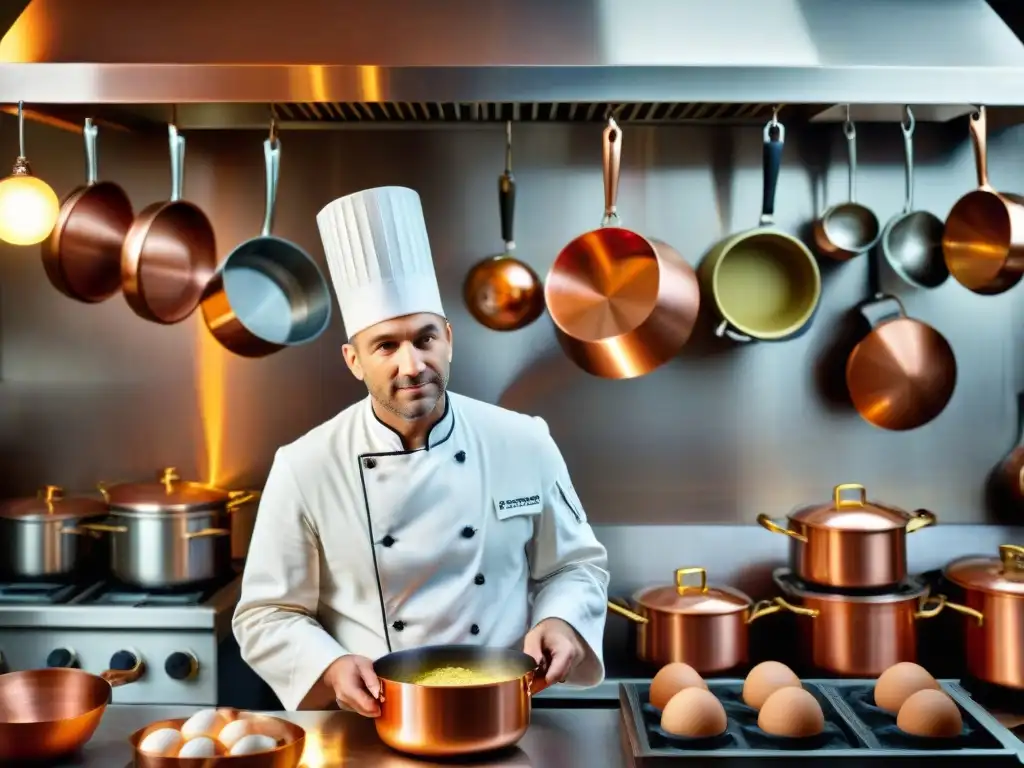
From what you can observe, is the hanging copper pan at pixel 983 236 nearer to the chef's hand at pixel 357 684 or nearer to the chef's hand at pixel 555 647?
the chef's hand at pixel 555 647

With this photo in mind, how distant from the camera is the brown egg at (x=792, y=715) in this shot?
4.34 feet

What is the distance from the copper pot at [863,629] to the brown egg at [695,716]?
0.91 meters

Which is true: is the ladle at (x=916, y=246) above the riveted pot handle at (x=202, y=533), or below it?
above

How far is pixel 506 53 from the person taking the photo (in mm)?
1895

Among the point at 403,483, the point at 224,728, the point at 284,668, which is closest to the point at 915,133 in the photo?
the point at 403,483

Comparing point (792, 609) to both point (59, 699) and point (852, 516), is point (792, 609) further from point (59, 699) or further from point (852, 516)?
point (59, 699)

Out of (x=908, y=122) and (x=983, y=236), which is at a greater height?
(x=908, y=122)

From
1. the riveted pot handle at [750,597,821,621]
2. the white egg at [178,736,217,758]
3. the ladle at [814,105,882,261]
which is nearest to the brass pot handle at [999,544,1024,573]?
the riveted pot handle at [750,597,821,621]

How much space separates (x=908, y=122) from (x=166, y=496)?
178 cm

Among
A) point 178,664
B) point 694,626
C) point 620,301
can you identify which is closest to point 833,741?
point 694,626

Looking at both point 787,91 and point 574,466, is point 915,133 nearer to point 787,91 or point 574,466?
point 787,91

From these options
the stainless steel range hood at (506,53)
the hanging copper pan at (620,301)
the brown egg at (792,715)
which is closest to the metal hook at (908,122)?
the stainless steel range hood at (506,53)

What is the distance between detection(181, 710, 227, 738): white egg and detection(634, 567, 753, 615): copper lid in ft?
3.60

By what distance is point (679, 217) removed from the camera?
2.51 m
